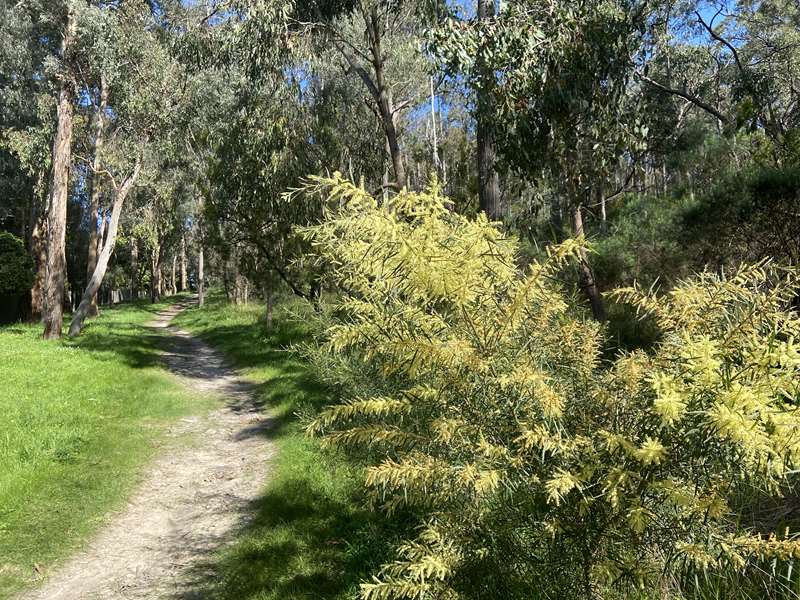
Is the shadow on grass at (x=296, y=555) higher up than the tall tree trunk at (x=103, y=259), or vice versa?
the tall tree trunk at (x=103, y=259)

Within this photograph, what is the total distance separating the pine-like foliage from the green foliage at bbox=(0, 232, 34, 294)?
26868 millimetres

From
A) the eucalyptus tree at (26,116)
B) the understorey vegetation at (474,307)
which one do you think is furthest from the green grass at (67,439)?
the eucalyptus tree at (26,116)

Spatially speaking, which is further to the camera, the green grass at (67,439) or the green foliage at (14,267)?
the green foliage at (14,267)

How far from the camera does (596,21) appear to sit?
7246 mm

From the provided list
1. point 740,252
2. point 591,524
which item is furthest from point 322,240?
point 740,252

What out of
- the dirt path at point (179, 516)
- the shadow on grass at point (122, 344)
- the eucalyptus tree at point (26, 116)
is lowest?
the dirt path at point (179, 516)

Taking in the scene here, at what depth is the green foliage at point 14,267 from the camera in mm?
24094

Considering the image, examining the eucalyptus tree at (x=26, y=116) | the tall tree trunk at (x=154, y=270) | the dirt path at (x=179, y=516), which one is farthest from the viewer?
the tall tree trunk at (x=154, y=270)

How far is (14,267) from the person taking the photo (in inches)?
954

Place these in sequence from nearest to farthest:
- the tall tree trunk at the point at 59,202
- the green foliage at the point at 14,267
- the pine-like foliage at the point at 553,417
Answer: the pine-like foliage at the point at 553,417 → the tall tree trunk at the point at 59,202 → the green foliage at the point at 14,267

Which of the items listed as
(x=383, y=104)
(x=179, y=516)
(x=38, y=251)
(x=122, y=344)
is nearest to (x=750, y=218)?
(x=383, y=104)

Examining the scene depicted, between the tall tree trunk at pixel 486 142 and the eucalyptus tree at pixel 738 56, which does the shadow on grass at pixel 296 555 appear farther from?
the eucalyptus tree at pixel 738 56

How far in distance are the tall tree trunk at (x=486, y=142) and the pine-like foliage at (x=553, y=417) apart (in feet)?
16.6

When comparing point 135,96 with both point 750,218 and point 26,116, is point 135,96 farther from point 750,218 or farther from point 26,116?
point 750,218
